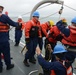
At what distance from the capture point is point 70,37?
16.4 ft

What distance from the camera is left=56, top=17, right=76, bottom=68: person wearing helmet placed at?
15.9 ft

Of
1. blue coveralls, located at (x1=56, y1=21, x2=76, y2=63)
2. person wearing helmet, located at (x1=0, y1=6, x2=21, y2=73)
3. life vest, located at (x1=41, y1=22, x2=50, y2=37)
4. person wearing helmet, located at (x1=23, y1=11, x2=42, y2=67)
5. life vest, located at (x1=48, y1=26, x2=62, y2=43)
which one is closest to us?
blue coveralls, located at (x1=56, y1=21, x2=76, y2=63)

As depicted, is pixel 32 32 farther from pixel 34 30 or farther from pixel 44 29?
pixel 44 29

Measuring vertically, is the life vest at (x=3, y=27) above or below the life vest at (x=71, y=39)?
above

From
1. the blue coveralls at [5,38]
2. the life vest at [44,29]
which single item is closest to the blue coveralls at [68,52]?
the blue coveralls at [5,38]

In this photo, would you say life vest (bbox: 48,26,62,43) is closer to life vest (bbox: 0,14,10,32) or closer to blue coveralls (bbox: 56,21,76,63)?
blue coveralls (bbox: 56,21,76,63)

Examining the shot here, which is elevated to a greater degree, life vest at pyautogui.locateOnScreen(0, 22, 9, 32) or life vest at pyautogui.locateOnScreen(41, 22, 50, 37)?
life vest at pyautogui.locateOnScreen(0, 22, 9, 32)

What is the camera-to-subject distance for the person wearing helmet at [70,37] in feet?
15.9

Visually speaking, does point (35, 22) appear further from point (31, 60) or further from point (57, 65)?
point (57, 65)

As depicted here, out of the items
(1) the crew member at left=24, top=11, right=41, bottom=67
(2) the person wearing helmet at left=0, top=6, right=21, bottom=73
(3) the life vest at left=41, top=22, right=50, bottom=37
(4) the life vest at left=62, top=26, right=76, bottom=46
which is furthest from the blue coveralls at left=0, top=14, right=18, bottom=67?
(3) the life vest at left=41, top=22, right=50, bottom=37

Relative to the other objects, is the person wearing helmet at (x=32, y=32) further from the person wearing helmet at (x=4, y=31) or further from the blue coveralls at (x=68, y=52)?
the blue coveralls at (x=68, y=52)

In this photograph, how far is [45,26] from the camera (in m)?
7.38

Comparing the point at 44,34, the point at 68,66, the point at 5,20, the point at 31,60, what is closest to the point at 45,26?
the point at 44,34

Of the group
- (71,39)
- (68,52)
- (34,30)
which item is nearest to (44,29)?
(34,30)
